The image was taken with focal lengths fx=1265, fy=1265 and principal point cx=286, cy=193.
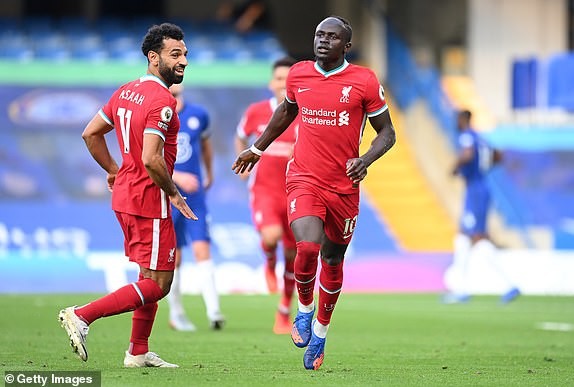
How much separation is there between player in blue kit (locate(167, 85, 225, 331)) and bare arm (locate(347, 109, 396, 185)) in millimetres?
3946

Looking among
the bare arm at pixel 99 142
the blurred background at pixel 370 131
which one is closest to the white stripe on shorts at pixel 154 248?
the bare arm at pixel 99 142

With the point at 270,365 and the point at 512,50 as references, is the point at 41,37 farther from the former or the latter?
the point at 270,365

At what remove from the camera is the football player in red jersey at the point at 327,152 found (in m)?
8.88

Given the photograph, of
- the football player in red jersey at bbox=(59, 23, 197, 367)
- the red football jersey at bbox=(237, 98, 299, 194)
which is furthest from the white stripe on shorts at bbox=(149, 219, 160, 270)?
the red football jersey at bbox=(237, 98, 299, 194)

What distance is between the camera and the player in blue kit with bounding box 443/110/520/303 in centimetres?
1803

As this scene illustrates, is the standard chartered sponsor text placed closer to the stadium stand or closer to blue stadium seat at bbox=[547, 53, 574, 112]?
blue stadium seat at bbox=[547, 53, 574, 112]

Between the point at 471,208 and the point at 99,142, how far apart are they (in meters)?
10.3

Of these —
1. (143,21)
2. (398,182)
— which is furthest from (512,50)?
(143,21)

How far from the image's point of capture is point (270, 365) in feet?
29.9

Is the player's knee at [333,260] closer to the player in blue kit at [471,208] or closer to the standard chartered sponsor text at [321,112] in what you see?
the standard chartered sponsor text at [321,112]

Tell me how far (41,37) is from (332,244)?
2135cm

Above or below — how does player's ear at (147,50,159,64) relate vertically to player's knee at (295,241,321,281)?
above

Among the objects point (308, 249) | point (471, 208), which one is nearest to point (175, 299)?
point (308, 249)

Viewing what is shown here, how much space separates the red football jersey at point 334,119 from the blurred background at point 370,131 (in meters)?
11.2
